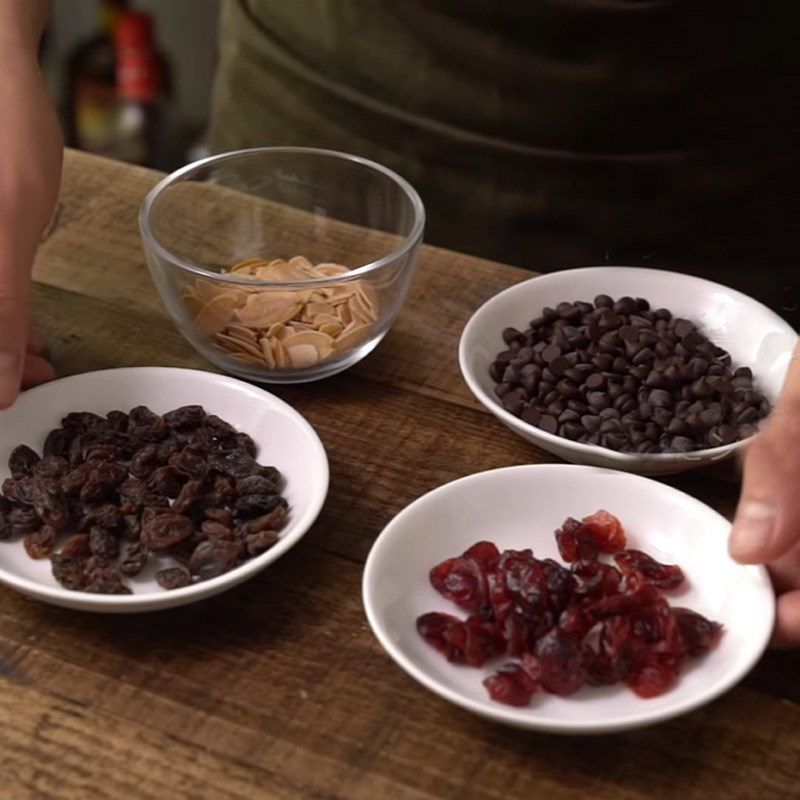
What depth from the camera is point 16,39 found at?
1392mm

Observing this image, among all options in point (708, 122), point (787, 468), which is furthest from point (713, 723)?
point (708, 122)

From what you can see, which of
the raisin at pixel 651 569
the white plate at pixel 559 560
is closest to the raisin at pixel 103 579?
the white plate at pixel 559 560

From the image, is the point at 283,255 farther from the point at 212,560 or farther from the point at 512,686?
the point at 512,686

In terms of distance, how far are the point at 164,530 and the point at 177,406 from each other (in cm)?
22

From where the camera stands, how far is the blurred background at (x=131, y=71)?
287cm

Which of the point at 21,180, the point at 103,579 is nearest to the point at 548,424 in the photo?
the point at 103,579

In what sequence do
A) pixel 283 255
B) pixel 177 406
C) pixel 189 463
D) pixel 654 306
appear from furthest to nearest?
1. pixel 283 255
2. pixel 654 306
3. pixel 177 406
4. pixel 189 463

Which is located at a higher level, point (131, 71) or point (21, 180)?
point (21, 180)

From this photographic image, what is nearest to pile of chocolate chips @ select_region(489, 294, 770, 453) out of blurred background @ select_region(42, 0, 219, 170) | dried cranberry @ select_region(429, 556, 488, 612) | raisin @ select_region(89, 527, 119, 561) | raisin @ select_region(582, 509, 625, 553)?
raisin @ select_region(582, 509, 625, 553)

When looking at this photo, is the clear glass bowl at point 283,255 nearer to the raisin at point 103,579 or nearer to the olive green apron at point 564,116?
the olive green apron at point 564,116

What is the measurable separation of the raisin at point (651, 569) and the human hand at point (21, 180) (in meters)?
0.59

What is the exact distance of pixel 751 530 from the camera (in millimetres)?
1015

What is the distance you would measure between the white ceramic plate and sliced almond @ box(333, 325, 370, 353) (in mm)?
108

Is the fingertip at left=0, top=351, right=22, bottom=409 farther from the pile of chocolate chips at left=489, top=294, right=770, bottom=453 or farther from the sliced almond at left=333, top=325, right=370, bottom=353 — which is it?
the pile of chocolate chips at left=489, top=294, right=770, bottom=453
